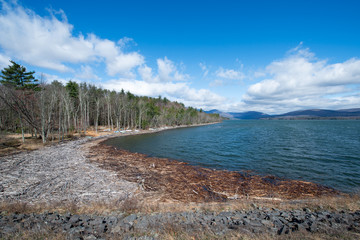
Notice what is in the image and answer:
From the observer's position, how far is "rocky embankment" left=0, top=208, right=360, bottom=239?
571cm

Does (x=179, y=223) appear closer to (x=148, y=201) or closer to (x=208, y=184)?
(x=148, y=201)

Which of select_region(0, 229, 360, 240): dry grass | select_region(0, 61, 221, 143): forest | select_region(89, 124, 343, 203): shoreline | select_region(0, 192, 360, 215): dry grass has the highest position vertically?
select_region(0, 61, 221, 143): forest

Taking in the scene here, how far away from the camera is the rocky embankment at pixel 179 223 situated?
225 inches

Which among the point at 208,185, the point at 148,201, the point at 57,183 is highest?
the point at 57,183

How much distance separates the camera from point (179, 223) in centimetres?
663

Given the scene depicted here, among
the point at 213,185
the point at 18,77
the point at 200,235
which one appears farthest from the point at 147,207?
the point at 18,77

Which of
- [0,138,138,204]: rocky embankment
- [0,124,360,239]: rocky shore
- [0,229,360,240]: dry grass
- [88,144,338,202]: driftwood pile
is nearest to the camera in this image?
[0,229,360,240]: dry grass

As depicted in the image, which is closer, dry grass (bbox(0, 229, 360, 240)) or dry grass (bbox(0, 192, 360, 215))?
dry grass (bbox(0, 229, 360, 240))

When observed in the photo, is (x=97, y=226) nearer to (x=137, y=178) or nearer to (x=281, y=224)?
(x=137, y=178)

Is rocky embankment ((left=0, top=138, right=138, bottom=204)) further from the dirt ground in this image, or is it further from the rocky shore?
the dirt ground

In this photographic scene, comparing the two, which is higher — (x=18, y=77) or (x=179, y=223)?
(x=18, y=77)

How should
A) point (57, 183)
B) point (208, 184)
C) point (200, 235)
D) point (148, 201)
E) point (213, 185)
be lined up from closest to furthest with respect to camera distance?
point (200, 235) < point (148, 201) < point (57, 183) < point (213, 185) < point (208, 184)

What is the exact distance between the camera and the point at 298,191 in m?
11.3

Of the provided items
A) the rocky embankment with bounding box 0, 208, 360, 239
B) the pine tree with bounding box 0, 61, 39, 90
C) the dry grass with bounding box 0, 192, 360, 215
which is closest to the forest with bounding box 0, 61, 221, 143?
the pine tree with bounding box 0, 61, 39, 90
